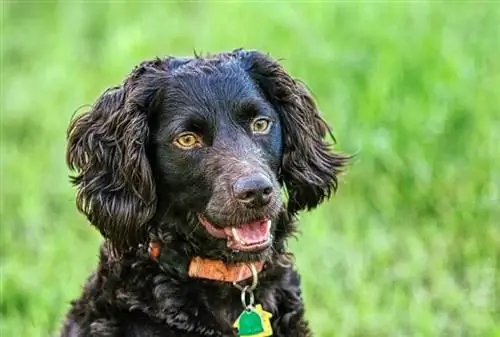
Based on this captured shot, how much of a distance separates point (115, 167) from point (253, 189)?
0.69 m

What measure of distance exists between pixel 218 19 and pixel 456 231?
3.87 m

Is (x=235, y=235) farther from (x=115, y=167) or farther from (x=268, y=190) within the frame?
(x=115, y=167)

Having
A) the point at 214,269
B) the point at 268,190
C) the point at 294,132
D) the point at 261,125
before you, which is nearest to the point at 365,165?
the point at 294,132

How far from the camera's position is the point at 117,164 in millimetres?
5227

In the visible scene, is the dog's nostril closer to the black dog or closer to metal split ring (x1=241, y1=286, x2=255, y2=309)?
the black dog

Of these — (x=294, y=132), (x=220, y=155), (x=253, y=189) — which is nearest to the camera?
(x=253, y=189)

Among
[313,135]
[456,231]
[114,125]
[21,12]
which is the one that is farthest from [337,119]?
[21,12]

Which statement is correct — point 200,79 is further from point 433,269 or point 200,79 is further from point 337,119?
point 337,119

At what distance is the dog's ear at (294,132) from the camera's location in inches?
214

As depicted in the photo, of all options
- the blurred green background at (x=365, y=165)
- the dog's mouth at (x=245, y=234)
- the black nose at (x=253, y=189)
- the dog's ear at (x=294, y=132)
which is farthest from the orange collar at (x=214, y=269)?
the blurred green background at (x=365, y=165)

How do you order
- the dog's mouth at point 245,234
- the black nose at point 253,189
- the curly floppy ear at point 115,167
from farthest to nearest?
the curly floppy ear at point 115,167, the dog's mouth at point 245,234, the black nose at point 253,189

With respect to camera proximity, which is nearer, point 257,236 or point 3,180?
point 257,236

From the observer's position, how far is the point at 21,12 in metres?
12.6

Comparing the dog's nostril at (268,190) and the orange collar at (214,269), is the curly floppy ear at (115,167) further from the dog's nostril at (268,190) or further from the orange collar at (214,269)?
the dog's nostril at (268,190)
